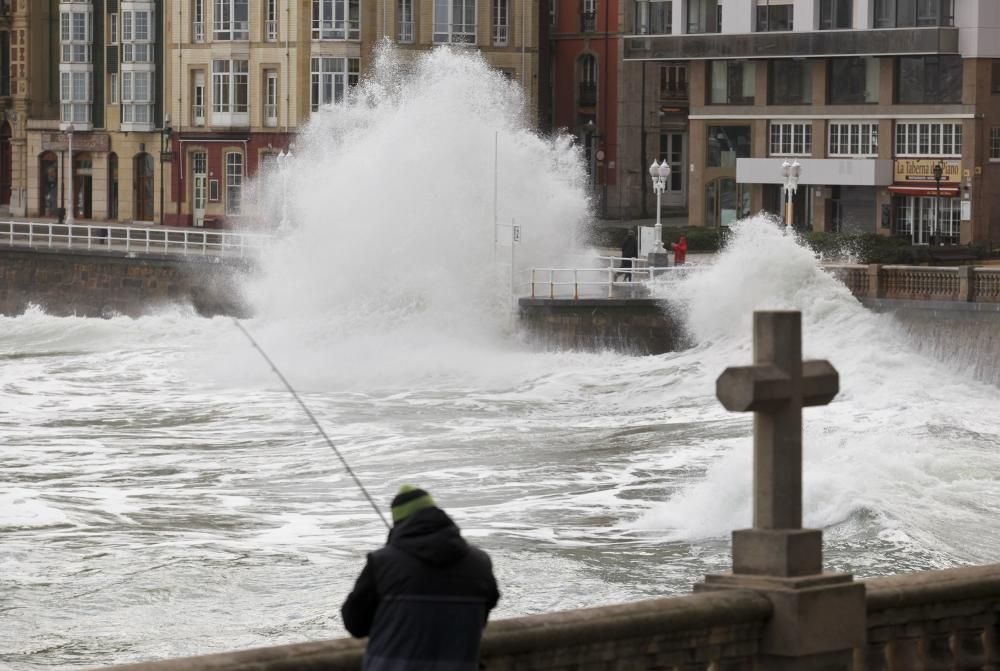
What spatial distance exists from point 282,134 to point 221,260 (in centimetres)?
1601

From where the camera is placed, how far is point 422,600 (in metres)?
7.75

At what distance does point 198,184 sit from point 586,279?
29207 millimetres

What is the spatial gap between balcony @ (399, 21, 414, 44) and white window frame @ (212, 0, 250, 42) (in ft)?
16.7

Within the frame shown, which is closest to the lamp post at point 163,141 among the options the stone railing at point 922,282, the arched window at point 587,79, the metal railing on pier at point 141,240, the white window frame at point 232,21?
the white window frame at point 232,21

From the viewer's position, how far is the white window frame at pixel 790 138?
66.3 m

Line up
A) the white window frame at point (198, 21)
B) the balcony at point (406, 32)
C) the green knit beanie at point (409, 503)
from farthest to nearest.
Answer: the white window frame at point (198, 21) < the balcony at point (406, 32) < the green knit beanie at point (409, 503)

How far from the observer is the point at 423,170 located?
51.5 meters

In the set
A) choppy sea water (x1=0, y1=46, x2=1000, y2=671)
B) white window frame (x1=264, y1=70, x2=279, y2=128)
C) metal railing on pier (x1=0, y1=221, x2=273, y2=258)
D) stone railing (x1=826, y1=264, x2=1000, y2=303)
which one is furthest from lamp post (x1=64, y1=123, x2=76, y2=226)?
stone railing (x1=826, y1=264, x2=1000, y2=303)

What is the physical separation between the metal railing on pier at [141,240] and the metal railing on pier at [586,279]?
30.2ft

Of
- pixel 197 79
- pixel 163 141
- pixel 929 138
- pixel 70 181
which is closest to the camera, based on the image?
pixel 929 138

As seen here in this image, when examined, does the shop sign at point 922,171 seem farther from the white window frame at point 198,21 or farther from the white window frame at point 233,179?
the white window frame at point 198,21

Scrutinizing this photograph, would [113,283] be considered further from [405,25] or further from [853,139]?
[853,139]

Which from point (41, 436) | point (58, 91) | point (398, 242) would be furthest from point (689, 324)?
point (58, 91)

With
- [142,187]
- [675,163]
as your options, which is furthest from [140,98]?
[675,163]
